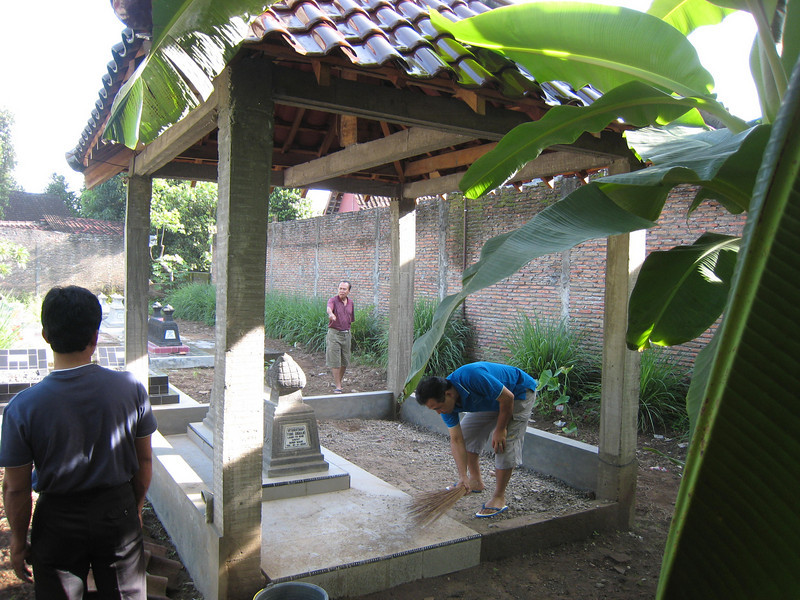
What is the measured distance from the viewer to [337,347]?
10.3 m

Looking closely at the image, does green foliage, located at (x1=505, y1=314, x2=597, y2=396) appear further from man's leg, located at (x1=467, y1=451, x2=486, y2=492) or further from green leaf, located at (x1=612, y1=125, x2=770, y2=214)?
green leaf, located at (x1=612, y1=125, x2=770, y2=214)

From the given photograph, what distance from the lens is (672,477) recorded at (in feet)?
20.9

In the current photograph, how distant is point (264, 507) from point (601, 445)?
2987mm

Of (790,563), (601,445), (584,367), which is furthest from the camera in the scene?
(584,367)

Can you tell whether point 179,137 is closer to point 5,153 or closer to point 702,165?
point 702,165

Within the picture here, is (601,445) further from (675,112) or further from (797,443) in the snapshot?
(797,443)

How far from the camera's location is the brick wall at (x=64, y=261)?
76.0 feet

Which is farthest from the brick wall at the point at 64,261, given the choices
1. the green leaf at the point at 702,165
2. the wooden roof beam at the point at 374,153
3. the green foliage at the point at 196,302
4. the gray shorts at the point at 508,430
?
the green leaf at the point at 702,165

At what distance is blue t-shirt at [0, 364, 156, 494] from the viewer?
7.53ft

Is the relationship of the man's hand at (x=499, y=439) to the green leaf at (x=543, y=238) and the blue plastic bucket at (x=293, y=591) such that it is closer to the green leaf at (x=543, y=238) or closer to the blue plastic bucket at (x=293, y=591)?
the blue plastic bucket at (x=293, y=591)

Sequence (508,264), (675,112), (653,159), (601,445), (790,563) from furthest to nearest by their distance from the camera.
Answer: (601,445) < (675,112) < (653,159) < (508,264) < (790,563)

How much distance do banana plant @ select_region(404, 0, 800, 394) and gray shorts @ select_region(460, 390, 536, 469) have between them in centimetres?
260

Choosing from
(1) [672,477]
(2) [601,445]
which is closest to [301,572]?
(2) [601,445]

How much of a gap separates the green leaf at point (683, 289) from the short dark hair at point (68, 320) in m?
2.19
